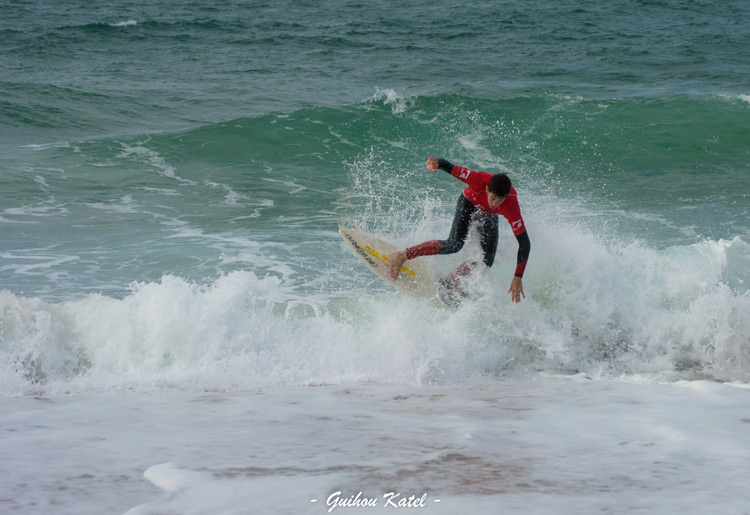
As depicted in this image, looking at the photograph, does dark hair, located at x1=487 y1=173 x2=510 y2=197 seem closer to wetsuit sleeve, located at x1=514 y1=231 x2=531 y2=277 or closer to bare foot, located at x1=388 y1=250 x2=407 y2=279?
wetsuit sleeve, located at x1=514 y1=231 x2=531 y2=277

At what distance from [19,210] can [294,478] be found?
936 cm

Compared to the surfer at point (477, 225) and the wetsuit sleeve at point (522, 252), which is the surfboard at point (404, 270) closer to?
the surfer at point (477, 225)

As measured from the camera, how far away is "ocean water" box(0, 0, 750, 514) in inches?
148

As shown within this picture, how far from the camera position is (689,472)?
3713 mm

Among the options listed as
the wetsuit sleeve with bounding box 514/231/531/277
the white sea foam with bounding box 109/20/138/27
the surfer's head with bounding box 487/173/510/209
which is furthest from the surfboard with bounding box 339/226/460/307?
the white sea foam with bounding box 109/20/138/27

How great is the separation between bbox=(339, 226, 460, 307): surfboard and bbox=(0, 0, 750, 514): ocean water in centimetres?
18

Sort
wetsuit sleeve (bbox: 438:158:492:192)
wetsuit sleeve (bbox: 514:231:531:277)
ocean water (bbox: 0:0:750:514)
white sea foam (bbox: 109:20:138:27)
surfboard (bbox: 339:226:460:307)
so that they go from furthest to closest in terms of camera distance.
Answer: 1. white sea foam (bbox: 109:20:138:27)
2. surfboard (bbox: 339:226:460:307)
3. wetsuit sleeve (bbox: 438:158:492:192)
4. wetsuit sleeve (bbox: 514:231:531:277)
5. ocean water (bbox: 0:0:750:514)

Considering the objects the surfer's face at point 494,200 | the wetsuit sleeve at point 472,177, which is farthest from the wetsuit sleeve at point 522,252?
the wetsuit sleeve at point 472,177

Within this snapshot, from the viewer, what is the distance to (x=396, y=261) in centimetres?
687

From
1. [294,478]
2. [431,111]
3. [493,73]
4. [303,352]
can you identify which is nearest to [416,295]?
[303,352]

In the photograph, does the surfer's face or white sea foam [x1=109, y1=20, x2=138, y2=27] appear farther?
white sea foam [x1=109, y1=20, x2=138, y2=27]

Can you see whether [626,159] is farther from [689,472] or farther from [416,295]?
[689,472]

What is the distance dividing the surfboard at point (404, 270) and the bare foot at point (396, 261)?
160 mm

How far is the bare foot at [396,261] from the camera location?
6.81 meters
